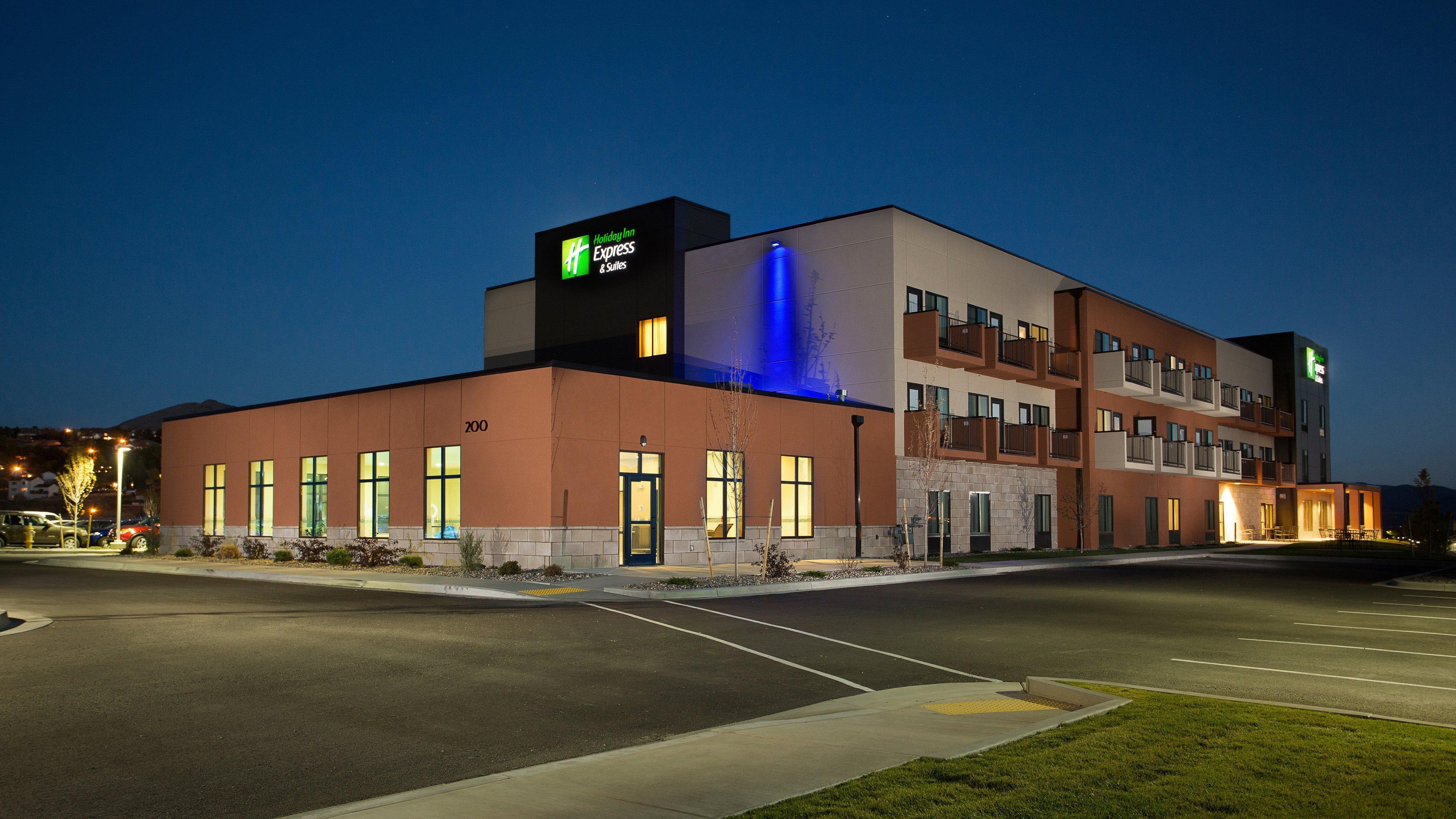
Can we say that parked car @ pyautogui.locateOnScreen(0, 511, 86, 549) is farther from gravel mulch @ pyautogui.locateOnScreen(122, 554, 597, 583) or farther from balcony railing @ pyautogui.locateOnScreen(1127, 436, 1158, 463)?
balcony railing @ pyautogui.locateOnScreen(1127, 436, 1158, 463)

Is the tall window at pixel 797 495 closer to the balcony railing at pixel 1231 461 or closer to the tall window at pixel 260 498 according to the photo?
the tall window at pixel 260 498

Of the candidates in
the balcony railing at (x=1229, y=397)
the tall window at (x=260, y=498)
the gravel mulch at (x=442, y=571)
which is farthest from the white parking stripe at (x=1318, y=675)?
the balcony railing at (x=1229, y=397)

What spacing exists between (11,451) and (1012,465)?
13255 centimetres

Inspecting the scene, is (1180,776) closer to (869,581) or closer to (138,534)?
(869,581)

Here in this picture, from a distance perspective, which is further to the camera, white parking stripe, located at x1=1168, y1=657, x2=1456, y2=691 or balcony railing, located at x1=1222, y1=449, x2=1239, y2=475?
balcony railing, located at x1=1222, y1=449, x2=1239, y2=475

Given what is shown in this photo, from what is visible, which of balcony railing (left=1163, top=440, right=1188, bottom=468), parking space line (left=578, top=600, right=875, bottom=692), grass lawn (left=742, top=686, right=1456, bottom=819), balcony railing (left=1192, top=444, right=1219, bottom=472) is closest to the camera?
grass lawn (left=742, top=686, right=1456, bottom=819)

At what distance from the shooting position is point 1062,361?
4438cm

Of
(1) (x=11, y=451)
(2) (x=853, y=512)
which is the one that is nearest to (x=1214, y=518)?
(2) (x=853, y=512)

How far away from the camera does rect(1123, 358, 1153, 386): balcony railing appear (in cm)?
4597

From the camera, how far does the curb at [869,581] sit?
20625 mm

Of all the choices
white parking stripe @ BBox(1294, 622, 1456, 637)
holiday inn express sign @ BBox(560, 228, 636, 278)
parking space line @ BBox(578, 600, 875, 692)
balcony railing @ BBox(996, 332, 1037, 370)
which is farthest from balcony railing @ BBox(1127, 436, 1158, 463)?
parking space line @ BBox(578, 600, 875, 692)

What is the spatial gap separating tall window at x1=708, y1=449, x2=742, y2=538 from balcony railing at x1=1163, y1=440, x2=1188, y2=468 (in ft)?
97.4

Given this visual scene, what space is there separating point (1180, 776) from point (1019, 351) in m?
35.8

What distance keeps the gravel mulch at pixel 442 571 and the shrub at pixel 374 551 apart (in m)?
0.14
